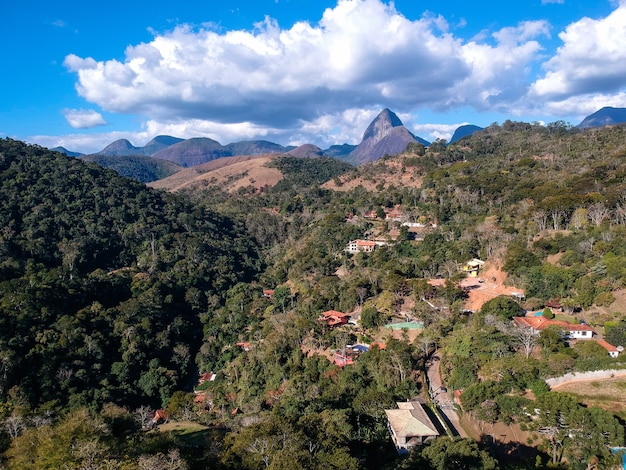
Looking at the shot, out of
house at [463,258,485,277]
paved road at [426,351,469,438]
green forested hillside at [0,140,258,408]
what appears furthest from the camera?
house at [463,258,485,277]

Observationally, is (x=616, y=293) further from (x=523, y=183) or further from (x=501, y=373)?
(x=523, y=183)

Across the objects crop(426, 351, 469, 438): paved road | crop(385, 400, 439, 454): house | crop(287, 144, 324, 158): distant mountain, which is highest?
crop(287, 144, 324, 158): distant mountain

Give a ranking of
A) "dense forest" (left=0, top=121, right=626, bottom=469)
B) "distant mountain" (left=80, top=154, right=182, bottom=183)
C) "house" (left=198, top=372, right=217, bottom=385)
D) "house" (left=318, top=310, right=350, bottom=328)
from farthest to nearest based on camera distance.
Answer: "distant mountain" (left=80, top=154, right=182, bottom=183) < "house" (left=198, top=372, right=217, bottom=385) < "house" (left=318, top=310, right=350, bottom=328) < "dense forest" (left=0, top=121, right=626, bottom=469)

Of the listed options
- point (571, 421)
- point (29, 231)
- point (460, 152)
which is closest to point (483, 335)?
point (571, 421)

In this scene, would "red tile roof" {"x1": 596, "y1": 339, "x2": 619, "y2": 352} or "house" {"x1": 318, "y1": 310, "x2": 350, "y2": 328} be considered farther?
"house" {"x1": 318, "y1": 310, "x2": 350, "y2": 328}

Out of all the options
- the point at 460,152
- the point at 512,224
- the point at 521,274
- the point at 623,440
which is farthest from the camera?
the point at 460,152

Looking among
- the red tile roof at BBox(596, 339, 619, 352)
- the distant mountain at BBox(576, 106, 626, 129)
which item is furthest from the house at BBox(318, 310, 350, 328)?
the distant mountain at BBox(576, 106, 626, 129)

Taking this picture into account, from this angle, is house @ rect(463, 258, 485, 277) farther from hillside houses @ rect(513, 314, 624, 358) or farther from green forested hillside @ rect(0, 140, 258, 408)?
green forested hillside @ rect(0, 140, 258, 408)

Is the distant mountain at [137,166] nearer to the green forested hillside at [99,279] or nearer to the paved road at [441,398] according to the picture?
the green forested hillside at [99,279]
